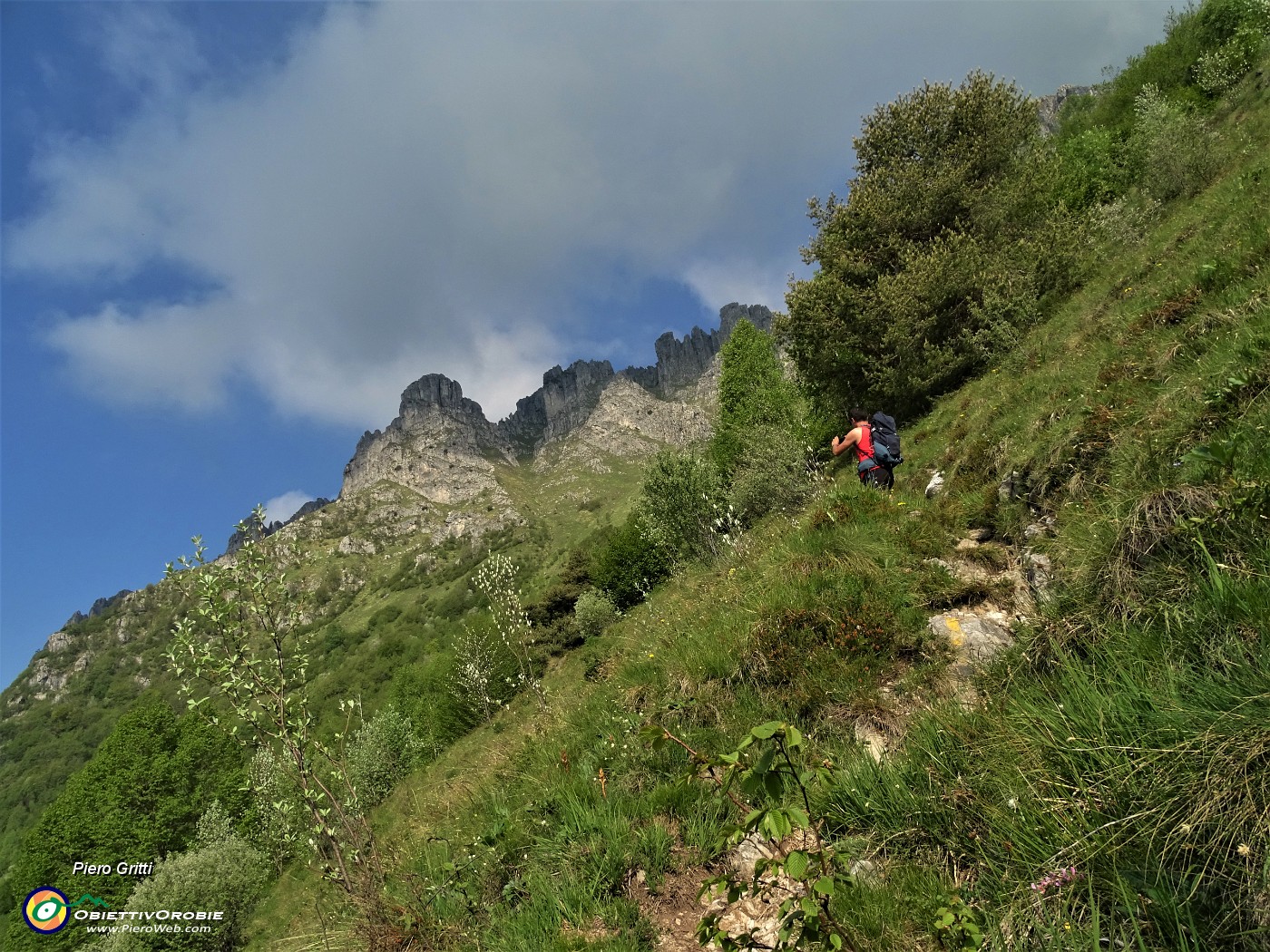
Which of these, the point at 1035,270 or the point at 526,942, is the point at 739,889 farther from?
the point at 1035,270

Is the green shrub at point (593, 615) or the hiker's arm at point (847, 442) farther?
the green shrub at point (593, 615)

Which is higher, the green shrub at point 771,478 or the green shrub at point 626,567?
the green shrub at point 626,567

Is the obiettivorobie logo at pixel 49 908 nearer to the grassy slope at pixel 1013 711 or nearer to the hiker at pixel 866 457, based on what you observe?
the grassy slope at pixel 1013 711

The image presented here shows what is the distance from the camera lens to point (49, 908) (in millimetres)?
32906

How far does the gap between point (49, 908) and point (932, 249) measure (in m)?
57.9

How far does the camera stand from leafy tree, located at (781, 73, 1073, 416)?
17547 mm

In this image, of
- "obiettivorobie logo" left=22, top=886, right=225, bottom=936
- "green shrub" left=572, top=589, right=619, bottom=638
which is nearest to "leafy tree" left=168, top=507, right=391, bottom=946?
"obiettivorobie logo" left=22, top=886, right=225, bottom=936

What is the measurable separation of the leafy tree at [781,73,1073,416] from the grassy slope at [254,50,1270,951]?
8.37 m

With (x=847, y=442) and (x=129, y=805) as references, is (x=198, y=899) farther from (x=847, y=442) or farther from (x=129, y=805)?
(x=847, y=442)

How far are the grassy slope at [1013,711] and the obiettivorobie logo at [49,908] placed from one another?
42652mm

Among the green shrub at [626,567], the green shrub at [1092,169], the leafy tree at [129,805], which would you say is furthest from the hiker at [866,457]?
the leafy tree at [129,805]

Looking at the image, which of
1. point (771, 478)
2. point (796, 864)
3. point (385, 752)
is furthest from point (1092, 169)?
point (385, 752)

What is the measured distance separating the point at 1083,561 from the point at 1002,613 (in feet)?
5.51

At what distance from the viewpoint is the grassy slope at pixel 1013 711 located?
2330 mm
